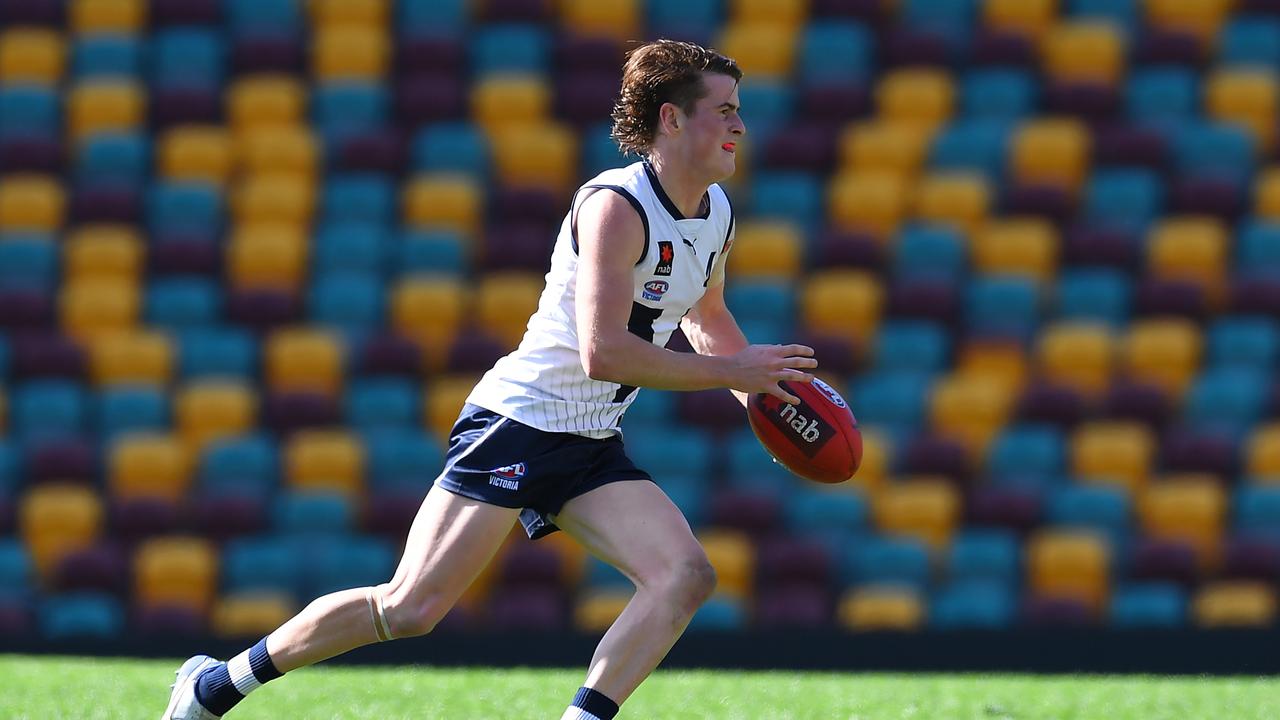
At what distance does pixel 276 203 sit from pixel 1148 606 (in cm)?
448

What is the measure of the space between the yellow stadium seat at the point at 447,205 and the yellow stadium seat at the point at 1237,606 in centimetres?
372

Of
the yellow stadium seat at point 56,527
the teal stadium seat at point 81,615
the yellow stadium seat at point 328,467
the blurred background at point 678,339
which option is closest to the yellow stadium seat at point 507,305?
the blurred background at point 678,339

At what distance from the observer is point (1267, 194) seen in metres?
7.66

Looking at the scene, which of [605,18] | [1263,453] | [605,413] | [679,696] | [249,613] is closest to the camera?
[605,413]

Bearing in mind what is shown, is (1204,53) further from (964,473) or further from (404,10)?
(404,10)

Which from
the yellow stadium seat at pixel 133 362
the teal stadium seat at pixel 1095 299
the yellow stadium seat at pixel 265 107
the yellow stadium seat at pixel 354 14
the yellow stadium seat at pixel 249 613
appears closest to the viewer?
the yellow stadium seat at pixel 249 613

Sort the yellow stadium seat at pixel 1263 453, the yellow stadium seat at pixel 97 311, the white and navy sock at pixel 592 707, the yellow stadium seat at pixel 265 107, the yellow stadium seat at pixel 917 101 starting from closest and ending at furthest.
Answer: the white and navy sock at pixel 592 707 < the yellow stadium seat at pixel 1263 453 < the yellow stadium seat at pixel 97 311 < the yellow stadium seat at pixel 917 101 < the yellow stadium seat at pixel 265 107

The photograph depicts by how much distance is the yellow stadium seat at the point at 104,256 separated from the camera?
7875mm

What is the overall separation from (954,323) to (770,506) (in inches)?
52.8

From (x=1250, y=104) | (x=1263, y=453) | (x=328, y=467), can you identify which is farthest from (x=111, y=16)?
(x=1263, y=453)

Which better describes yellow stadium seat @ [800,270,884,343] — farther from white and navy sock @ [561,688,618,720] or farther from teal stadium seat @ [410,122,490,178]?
white and navy sock @ [561,688,618,720]

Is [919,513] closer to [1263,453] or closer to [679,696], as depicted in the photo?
[1263,453]

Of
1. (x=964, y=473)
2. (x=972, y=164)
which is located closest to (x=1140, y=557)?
(x=964, y=473)

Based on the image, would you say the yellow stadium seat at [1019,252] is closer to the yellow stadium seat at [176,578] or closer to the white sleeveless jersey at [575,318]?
the yellow stadium seat at [176,578]
